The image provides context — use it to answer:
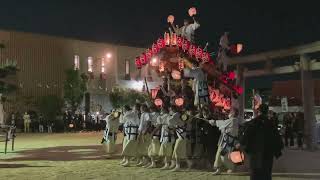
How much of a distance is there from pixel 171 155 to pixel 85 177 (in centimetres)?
282

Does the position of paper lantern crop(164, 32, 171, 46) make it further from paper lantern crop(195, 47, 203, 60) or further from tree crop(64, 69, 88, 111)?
tree crop(64, 69, 88, 111)

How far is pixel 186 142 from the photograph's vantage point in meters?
14.1

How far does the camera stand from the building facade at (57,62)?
48.4m

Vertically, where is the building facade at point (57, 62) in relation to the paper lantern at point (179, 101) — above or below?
above

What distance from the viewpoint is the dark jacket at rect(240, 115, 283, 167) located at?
868 centimetres

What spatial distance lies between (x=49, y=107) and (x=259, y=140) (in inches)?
1545

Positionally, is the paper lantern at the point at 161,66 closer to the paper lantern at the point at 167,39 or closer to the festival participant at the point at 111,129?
the paper lantern at the point at 167,39

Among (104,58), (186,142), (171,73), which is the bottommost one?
(186,142)

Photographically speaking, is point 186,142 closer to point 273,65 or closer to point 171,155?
point 171,155

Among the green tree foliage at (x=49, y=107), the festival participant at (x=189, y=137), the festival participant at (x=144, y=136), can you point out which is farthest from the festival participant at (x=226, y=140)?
the green tree foliage at (x=49, y=107)

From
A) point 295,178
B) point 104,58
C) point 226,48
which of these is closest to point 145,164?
point 295,178

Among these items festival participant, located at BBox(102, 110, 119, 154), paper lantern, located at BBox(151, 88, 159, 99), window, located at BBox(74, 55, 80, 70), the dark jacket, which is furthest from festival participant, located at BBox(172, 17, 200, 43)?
window, located at BBox(74, 55, 80, 70)

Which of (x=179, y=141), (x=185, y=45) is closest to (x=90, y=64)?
(x=185, y=45)

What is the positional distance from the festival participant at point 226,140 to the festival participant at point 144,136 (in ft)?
8.45
